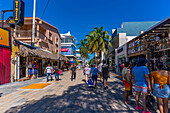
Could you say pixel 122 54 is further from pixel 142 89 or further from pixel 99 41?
pixel 142 89

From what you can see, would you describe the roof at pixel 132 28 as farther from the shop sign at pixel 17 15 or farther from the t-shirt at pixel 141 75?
the t-shirt at pixel 141 75

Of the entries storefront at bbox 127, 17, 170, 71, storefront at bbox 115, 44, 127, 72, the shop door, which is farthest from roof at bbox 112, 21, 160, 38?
the shop door

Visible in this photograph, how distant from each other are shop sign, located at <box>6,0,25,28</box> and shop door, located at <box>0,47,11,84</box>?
2.75 m

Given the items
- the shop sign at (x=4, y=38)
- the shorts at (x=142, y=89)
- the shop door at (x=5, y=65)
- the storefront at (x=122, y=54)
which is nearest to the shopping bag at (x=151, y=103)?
the shorts at (x=142, y=89)

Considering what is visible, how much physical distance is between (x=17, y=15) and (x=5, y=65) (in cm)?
507

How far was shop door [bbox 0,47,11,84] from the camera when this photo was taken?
8.79 m

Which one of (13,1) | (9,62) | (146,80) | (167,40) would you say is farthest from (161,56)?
(13,1)

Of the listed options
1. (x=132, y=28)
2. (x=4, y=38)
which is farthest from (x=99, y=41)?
(x=4, y=38)

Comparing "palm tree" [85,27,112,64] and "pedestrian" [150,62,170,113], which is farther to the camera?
"palm tree" [85,27,112,64]

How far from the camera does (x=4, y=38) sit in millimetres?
9227

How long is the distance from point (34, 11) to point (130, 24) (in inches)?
955

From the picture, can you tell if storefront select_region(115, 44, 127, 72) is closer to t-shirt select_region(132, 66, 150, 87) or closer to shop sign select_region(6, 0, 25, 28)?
t-shirt select_region(132, 66, 150, 87)

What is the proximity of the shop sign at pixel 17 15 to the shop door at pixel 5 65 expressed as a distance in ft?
9.01

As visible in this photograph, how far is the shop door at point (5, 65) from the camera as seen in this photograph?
28.9 feet
